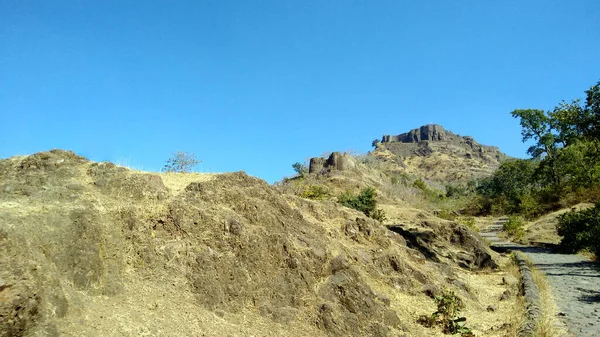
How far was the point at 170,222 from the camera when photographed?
7.55 meters

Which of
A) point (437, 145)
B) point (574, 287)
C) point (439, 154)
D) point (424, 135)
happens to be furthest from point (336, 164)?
point (424, 135)

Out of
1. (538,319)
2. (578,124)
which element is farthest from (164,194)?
(578,124)

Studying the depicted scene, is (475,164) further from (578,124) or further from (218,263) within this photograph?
(218,263)

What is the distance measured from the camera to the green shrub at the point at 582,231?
17.8 metres

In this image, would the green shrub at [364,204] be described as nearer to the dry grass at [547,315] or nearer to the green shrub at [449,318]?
the dry grass at [547,315]

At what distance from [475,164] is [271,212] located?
119 metres

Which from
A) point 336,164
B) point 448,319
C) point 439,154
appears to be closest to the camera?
point 448,319

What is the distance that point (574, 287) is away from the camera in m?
13.0

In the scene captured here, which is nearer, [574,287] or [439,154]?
[574,287]

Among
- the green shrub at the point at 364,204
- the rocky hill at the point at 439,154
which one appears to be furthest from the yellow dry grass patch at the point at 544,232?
the rocky hill at the point at 439,154

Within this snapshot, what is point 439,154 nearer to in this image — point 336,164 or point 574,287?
point 336,164

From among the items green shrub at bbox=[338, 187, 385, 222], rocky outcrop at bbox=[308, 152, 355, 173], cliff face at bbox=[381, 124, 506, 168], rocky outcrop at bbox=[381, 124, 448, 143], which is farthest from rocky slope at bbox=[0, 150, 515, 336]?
rocky outcrop at bbox=[381, 124, 448, 143]

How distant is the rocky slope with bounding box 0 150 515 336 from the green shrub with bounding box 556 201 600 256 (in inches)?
389

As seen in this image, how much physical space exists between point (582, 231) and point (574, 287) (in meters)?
9.29
